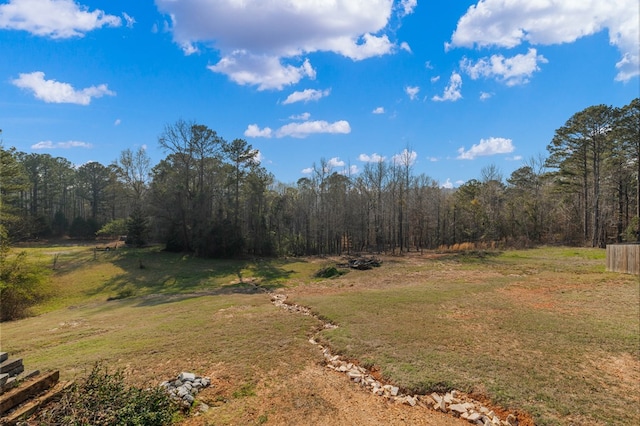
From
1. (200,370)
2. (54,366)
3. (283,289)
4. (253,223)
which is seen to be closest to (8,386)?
(54,366)

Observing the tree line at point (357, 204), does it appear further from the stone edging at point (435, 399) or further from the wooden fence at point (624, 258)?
the stone edging at point (435, 399)

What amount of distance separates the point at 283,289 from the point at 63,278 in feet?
54.7

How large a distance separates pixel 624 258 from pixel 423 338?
16.0 meters

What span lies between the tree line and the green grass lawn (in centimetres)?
1792

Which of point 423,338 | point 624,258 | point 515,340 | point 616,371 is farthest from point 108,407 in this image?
point 624,258

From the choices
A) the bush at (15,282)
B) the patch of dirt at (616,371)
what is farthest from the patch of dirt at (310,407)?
the bush at (15,282)

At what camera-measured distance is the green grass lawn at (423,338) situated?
575 centimetres

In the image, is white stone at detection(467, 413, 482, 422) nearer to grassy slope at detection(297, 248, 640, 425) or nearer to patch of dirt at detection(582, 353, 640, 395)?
grassy slope at detection(297, 248, 640, 425)

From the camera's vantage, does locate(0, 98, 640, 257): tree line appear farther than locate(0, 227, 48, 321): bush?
Yes

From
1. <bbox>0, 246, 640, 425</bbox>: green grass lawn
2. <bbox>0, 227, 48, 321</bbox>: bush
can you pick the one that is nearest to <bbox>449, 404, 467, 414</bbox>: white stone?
<bbox>0, 246, 640, 425</bbox>: green grass lawn

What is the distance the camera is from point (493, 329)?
8.91 m

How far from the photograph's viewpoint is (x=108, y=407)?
170 inches

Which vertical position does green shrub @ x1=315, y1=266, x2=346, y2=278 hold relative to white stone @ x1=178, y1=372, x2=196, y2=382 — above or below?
below

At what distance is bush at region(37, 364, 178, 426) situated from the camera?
407cm
